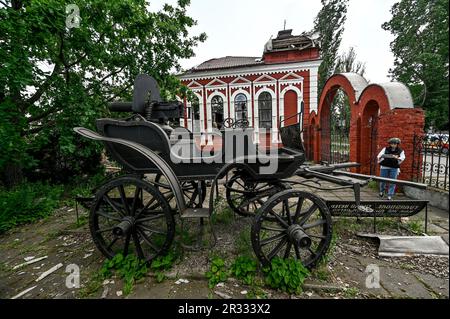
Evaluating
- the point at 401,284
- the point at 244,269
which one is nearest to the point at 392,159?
the point at 401,284

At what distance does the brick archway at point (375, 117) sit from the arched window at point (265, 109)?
3956 mm

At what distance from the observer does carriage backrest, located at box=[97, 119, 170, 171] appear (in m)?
2.38

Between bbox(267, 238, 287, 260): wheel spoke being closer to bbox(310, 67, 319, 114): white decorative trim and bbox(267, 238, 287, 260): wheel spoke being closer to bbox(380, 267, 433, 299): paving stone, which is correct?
bbox(380, 267, 433, 299): paving stone

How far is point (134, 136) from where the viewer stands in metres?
2.44

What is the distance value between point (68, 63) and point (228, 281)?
20.6ft

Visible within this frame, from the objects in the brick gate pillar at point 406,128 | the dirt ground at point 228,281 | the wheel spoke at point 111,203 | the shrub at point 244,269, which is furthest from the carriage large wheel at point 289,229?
the brick gate pillar at point 406,128

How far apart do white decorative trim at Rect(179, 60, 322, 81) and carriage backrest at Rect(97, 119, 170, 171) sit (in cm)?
1085

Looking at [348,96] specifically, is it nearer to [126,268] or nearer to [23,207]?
[126,268]

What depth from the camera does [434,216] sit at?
138 inches

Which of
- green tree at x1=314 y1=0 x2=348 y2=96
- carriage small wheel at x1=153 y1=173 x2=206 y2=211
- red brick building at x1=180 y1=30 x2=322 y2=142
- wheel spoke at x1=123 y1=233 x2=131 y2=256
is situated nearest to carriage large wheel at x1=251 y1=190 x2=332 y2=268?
carriage small wheel at x1=153 y1=173 x2=206 y2=211

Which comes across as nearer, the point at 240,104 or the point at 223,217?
the point at 223,217

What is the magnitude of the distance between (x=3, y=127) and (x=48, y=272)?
2.82 metres

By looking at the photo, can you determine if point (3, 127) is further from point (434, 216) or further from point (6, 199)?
point (434, 216)
